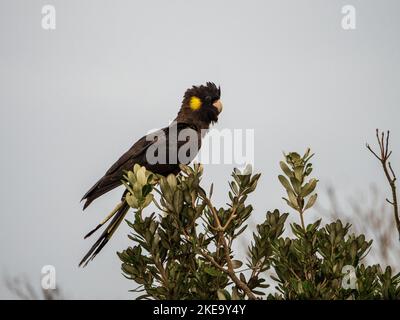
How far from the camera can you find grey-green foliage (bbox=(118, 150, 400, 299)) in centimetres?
354

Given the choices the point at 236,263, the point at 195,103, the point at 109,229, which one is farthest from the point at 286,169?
the point at 195,103

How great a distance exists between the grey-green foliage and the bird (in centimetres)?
126

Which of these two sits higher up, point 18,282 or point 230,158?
point 230,158

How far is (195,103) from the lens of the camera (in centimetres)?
777

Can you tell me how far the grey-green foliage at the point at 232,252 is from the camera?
3.54 metres

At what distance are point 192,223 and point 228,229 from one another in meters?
0.24

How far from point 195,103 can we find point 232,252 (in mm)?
4155

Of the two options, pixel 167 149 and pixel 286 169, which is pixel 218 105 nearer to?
pixel 167 149

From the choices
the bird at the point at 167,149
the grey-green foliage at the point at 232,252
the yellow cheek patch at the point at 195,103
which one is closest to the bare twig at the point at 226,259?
the grey-green foliage at the point at 232,252
